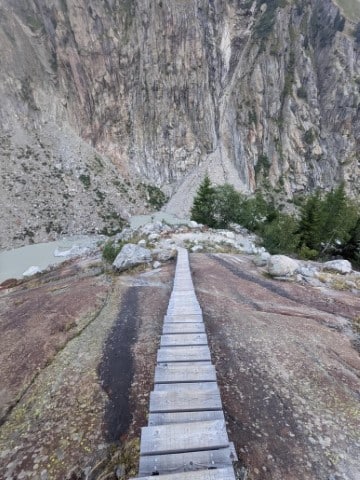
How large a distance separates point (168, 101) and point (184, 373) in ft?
247

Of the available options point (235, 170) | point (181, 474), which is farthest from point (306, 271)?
point (235, 170)

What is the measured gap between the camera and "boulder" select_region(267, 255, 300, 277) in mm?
11148

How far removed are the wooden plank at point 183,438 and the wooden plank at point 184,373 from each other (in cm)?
77

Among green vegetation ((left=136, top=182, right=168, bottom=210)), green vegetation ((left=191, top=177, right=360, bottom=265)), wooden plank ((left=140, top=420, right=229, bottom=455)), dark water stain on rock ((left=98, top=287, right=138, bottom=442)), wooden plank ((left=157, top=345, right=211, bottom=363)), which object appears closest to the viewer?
wooden plank ((left=140, top=420, right=229, bottom=455))

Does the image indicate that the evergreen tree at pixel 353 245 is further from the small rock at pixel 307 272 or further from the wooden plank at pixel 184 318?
the wooden plank at pixel 184 318

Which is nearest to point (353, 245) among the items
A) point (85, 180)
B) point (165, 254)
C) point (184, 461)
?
point (165, 254)

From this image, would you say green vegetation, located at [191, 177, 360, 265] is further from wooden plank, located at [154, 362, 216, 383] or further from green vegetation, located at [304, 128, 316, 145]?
green vegetation, located at [304, 128, 316, 145]

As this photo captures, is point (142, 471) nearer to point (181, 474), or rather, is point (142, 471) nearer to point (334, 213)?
point (181, 474)

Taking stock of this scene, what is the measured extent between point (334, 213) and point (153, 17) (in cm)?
6709

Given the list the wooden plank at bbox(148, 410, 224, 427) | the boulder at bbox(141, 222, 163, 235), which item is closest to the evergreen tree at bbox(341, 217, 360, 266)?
the boulder at bbox(141, 222, 163, 235)

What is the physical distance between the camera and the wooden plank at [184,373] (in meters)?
3.86

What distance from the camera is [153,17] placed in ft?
214

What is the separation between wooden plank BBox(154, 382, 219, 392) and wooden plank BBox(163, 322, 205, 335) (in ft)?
5.09

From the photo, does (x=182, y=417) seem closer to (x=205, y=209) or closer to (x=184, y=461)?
(x=184, y=461)
